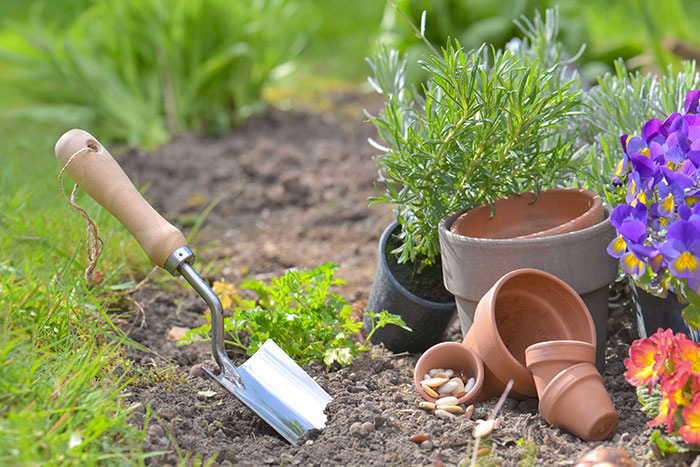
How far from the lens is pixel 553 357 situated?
5.22 feet

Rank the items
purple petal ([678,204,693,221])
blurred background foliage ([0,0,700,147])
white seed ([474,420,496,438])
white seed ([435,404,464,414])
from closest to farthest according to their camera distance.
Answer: purple petal ([678,204,693,221]), white seed ([474,420,496,438]), white seed ([435,404,464,414]), blurred background foliage ([0,0,700,147])

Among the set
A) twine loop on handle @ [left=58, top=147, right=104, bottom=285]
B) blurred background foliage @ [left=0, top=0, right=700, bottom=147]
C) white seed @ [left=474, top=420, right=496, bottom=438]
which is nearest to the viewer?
white seed @ [left=474, top=420, right=496, bottom=438]

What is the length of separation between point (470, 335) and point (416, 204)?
36cm

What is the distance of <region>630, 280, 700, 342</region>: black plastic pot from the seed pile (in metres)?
0.47

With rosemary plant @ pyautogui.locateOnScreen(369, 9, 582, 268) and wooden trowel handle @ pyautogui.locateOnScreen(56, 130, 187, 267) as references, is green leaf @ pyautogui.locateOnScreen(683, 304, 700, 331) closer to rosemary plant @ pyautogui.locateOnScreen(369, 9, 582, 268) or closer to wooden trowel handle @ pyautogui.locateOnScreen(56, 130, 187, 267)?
rosemary plant @ pyautogui.locateOnScreen(369, 9, 582, 268)

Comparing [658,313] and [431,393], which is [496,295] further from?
[658,313]

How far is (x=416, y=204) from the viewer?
1904 mm

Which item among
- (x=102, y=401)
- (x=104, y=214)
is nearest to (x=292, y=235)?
(x=104, y=214)

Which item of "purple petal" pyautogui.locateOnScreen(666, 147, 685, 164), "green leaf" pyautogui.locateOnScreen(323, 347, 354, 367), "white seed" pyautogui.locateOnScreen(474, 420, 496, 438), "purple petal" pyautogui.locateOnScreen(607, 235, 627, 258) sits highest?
"purple petal" pyautogui.locateOnScreen(666, 147, 685, 164)

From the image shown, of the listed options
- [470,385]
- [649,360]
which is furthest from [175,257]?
[649,360]

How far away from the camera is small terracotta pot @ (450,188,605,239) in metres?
1.88

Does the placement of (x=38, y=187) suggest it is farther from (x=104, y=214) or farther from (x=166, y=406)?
(x=166, y=406)

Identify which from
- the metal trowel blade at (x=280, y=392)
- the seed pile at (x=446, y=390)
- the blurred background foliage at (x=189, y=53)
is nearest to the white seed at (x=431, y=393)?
the seed pile at (x=446, y=390)

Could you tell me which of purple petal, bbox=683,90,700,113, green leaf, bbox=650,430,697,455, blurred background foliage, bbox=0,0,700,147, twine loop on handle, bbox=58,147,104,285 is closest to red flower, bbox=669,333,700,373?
green leaf, bbox=650,430,697,455
